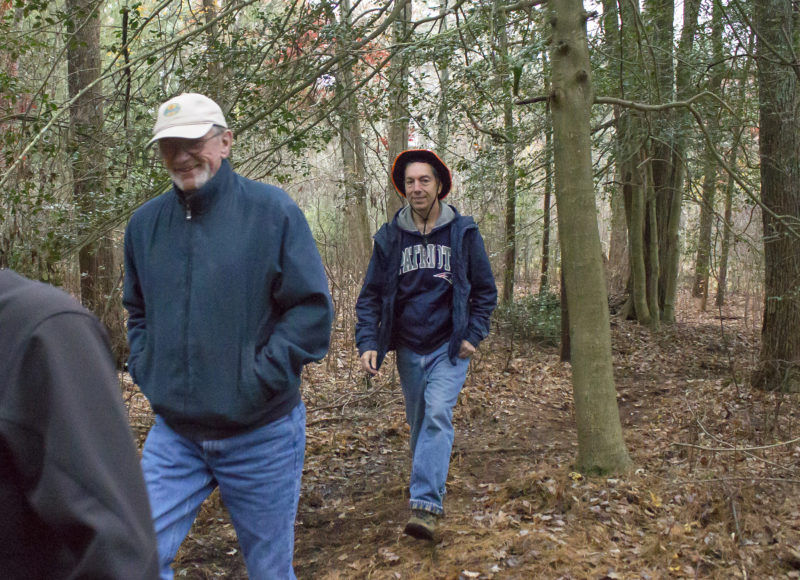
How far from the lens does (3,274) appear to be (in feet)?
4.11

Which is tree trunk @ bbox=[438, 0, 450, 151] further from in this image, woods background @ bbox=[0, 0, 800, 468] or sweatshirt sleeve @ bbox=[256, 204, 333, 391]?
sweatshirt sleeve @ bbox=[256, 204, 333, 391]

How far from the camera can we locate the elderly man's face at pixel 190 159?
2.60 metres

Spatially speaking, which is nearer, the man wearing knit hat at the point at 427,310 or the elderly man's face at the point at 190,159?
the elderly man's face at the point at 190,159

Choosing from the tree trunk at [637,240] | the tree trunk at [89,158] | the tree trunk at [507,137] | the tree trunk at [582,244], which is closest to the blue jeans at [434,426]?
the tree trunk at [582,244]

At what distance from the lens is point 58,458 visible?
111 cm

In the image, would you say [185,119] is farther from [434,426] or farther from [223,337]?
[434,426]

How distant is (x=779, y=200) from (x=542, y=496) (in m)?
5.19

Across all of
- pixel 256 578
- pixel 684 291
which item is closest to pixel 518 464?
pixel 256 578

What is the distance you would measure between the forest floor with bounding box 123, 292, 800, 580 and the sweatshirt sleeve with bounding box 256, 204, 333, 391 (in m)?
1.94

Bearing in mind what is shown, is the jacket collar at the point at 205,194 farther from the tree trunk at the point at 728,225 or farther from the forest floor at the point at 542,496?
the tree trunk at the point at 728,225

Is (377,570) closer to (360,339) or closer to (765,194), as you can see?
(360,339)

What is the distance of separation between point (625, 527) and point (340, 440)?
120 inches

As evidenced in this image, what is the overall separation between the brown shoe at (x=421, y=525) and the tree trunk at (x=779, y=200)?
5.17 m

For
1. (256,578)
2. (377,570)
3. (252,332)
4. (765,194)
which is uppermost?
(765,194)
